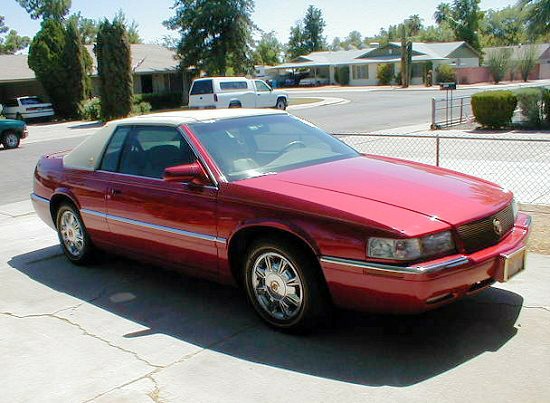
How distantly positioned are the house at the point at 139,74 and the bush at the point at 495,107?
28103 millimetres

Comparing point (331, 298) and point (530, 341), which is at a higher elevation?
point (331, 298)

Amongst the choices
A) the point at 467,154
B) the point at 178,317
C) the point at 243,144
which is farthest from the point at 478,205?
the point at 467,154

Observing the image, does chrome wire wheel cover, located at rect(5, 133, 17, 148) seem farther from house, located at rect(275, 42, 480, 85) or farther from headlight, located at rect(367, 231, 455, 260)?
house, located at rect(275, 42, 480, 85)

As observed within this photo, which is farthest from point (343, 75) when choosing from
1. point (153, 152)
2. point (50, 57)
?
point (153, 152)

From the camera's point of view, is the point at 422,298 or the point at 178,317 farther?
the point at 178,317

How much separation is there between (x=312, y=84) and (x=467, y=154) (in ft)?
198

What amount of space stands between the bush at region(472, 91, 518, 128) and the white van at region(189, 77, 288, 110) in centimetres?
Result: 1295

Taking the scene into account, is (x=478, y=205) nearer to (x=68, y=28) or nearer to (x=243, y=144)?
(x=243, y=144)

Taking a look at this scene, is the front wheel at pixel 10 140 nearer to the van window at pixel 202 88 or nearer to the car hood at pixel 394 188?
the van window at pixel 202 88

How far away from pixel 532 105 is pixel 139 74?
3061 centimetres

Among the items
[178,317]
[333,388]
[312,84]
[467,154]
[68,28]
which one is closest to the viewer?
[333,388]

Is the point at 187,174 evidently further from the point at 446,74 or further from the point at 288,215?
the point at 446,74

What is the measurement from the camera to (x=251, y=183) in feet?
15.6

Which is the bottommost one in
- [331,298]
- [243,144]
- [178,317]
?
[178,317]
